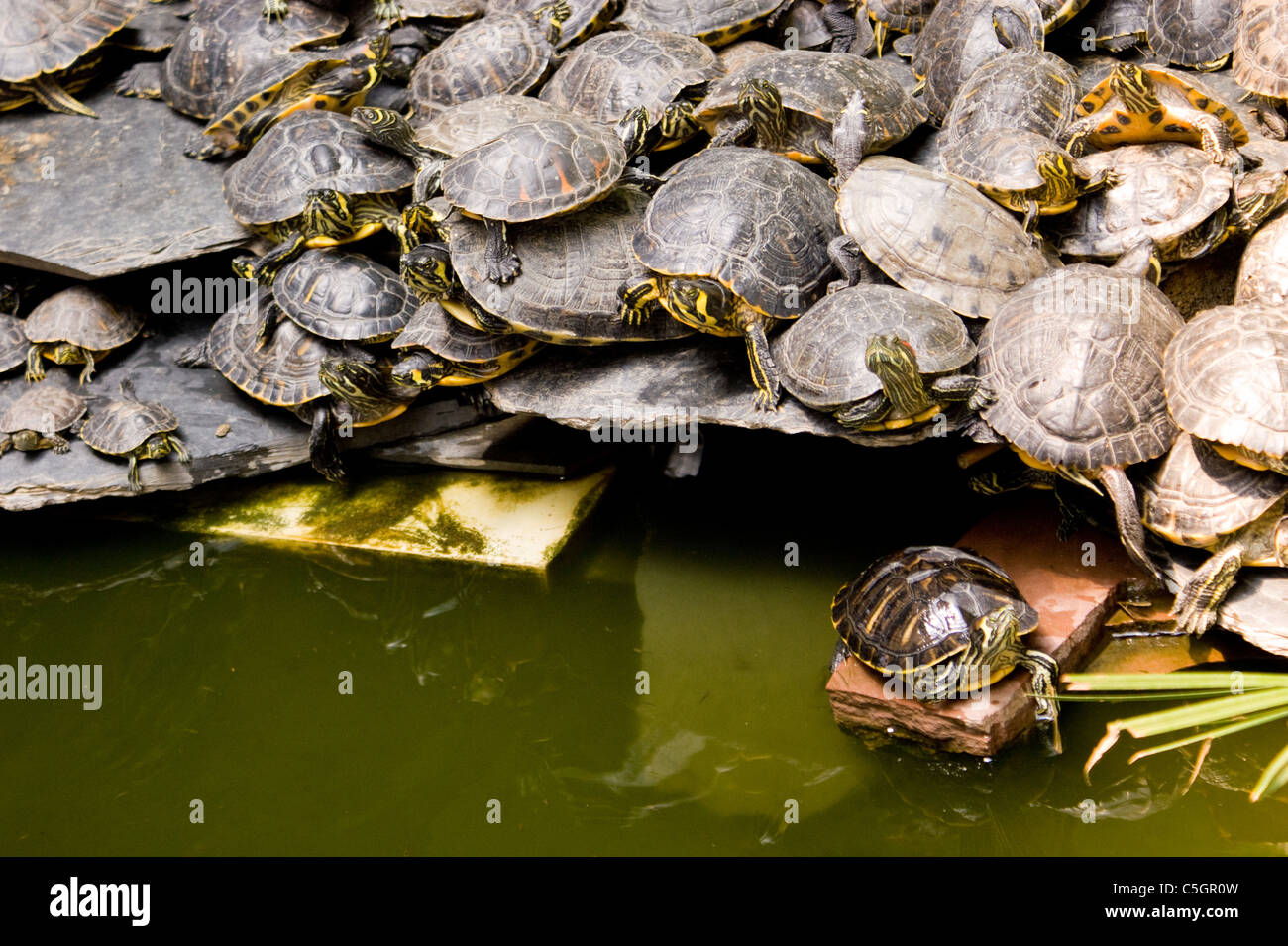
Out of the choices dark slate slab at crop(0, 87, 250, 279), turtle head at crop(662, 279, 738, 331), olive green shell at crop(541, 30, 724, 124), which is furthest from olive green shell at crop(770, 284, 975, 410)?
dark slate slab at crop(0, 87, 250, 279)

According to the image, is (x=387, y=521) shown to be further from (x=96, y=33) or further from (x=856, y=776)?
(x=96, y=33)

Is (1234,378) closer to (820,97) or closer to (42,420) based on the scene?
(820,97)

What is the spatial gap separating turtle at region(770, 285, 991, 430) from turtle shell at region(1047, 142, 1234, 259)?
38.5 inches

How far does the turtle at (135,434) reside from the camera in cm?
562

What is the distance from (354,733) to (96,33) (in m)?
4.85

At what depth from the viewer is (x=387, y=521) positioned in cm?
593

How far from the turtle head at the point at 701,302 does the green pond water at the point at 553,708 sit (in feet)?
4.44

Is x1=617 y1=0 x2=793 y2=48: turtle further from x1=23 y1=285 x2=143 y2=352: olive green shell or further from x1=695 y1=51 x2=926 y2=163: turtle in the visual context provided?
x1=23 y1=285 x2=143 y2=352: olive green shell

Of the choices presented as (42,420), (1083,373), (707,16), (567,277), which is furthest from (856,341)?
(42,420)

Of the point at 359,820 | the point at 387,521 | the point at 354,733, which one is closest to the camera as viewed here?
the point at 359,820

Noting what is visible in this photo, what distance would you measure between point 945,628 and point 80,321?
4.95 meters

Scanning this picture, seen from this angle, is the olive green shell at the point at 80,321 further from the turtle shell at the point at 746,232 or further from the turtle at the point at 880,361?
the turtle at the point at 880,361

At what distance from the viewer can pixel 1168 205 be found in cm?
484

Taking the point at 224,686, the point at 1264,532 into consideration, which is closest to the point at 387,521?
the point at 224,686
